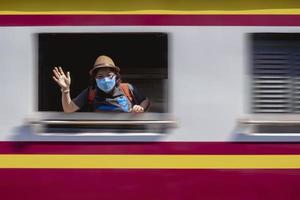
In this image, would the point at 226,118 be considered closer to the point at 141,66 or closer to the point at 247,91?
the point at 247,91

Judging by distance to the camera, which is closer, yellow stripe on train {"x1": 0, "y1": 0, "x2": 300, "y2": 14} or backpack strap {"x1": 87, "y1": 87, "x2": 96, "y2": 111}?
yellow stripe on train {"x1": 0, "y1": 0, "x2": 300, "y2": 14}

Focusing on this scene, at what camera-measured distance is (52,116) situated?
3.75 metres

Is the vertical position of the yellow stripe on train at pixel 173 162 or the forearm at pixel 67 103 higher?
the forearm at pixel 67 103

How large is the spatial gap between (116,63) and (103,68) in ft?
0.44

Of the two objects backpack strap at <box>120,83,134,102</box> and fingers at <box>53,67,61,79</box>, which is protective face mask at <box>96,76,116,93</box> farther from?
fingers at <box>53,67,61,79</box>

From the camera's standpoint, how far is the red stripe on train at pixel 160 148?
3.72m

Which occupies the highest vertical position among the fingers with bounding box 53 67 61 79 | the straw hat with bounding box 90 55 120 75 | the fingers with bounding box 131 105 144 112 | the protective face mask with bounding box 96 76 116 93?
the straw hat with bounding box 90 55 120 75

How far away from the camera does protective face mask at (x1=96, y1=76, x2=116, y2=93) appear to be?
382 centimetres

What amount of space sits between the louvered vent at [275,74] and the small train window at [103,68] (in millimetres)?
526

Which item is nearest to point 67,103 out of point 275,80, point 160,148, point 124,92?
point 124,92

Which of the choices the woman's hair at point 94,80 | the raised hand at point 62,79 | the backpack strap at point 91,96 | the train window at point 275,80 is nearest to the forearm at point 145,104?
the woman's hair at point 94,80
